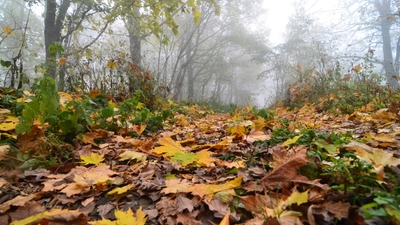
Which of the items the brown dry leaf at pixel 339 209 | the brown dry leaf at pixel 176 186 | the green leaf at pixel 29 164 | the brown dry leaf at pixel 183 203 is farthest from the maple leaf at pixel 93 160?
the brown dry leaf at pixel 339 209

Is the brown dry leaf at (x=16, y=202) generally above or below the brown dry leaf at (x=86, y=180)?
below

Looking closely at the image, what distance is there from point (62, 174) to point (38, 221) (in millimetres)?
538

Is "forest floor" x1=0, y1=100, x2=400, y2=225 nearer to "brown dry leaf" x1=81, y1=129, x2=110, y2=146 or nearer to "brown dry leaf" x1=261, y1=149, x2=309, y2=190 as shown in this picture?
"brown dry leaf" x1=261, y1=149, x2=309, y2=190

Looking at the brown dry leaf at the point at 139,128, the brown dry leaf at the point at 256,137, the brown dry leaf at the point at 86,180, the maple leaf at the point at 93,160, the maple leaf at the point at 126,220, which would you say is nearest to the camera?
the maple leaf at the point at 126,220

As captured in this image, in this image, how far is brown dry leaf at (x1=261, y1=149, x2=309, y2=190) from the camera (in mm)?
934

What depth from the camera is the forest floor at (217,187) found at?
726 millimetres

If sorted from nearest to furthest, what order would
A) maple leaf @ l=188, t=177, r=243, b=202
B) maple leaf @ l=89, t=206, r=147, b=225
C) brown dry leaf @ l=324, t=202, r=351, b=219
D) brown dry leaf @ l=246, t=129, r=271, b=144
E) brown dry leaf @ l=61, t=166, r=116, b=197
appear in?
brown dry leaf @ l=324, t=202, r=351, b=219, maple leaf @ l=89, t=206, r=147, b=225, maple leaf @ l=188, t=177, r=243, b=202, brown dry leaf @ l=61, t=166, r=116, b=197, brown dry leaf @ l=246, t=129, r=271, b=144

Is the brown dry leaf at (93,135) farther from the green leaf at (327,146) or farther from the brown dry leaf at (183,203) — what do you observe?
the green leaf at (327,146)

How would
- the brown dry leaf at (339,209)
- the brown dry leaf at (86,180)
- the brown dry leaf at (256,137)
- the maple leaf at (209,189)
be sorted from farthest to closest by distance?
1. the brown dry leaf at (256,137)
2. the brown dry leaf at (86,180)
3. the maple leaf at (209,189)
4. the brown dry leaf at (339,209)

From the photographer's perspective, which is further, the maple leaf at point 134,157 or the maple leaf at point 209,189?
the maple leaf at point 134,157

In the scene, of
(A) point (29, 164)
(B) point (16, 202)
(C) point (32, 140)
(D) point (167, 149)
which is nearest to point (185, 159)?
(D) point (167, 149)

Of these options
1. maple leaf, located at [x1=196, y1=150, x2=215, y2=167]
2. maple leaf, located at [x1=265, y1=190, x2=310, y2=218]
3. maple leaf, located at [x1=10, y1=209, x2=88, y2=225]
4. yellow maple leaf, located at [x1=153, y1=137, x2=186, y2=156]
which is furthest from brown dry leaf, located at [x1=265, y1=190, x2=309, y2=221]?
yellow maple leaf, located at [x1=153, y1=137, x2=186, y2=156]

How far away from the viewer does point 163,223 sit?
2.75 feet

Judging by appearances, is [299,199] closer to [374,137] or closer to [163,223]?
[163,223]
